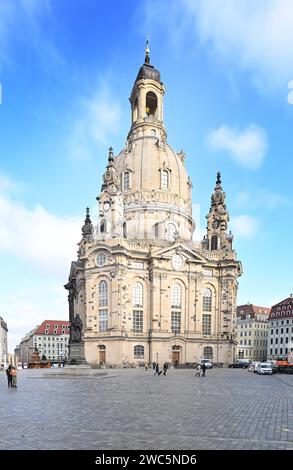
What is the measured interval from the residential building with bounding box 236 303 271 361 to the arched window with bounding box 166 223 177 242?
50.2 m

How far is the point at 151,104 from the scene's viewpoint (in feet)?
314

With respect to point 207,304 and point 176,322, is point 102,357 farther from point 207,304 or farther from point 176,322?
point 207,304

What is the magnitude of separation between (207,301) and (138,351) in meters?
16.6

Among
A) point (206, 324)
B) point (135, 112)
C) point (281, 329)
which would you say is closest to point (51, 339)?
point (281, 329)

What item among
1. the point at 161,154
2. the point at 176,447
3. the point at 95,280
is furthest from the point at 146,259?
the point at 176,447

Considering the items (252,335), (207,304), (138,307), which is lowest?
(252,335)

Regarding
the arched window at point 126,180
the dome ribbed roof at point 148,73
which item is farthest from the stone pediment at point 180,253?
the dome ribbed roof at point 148,73

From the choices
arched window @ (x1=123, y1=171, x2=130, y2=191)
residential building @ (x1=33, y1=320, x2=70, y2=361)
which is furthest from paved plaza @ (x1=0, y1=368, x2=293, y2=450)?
residential building @ (x1=33, y1=320, x2=70, y2=361)

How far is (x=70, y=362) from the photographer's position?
46781mm

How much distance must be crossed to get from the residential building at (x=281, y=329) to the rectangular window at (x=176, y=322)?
141 feet

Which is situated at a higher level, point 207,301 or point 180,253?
point 180,253

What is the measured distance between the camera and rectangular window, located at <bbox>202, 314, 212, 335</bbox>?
7500 centimetres

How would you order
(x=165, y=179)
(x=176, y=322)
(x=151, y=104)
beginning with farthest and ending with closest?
(x=151, y=104)
(x=165, y=179)
(x=176, y=322)
